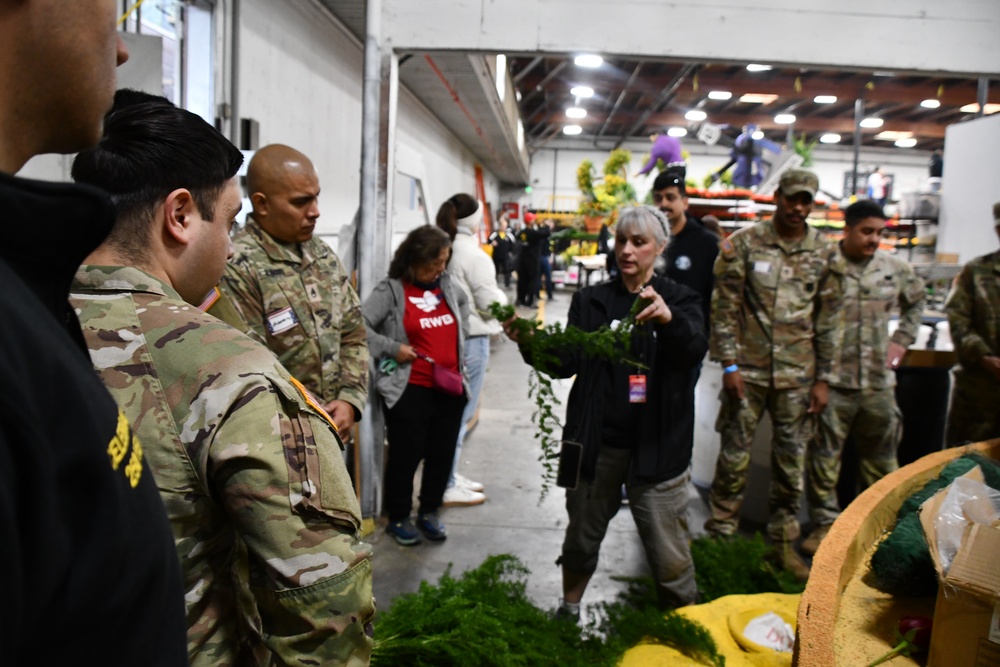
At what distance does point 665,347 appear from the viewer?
276 centimetres

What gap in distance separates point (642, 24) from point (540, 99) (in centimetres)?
1560

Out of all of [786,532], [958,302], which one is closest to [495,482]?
[786,532]

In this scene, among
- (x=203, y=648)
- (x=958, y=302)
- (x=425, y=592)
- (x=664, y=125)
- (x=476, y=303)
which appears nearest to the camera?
(x=203, y=648)

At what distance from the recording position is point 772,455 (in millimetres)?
3955

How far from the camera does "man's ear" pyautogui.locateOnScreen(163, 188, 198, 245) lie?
114 centimetres

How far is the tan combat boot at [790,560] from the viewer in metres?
3.52

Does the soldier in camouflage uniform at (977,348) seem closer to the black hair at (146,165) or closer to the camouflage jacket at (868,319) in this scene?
the camouflage jacket at (868,319)

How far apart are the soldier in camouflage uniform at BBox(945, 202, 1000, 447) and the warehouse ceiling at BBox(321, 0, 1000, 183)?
10.0 ft

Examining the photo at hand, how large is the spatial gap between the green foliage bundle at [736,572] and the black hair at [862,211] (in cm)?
188

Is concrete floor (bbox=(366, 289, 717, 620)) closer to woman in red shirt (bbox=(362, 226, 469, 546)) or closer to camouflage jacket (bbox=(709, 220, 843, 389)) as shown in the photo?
woman in red shirt (bbox=(362, 226, 469, 546))

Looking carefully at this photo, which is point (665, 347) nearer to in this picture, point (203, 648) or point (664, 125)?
point (203, 648)

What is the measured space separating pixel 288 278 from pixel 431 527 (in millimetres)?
1956

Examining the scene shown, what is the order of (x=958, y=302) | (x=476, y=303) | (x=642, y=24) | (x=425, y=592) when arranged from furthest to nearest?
(x=476, y=303)
(x=958, y=302)
(x=642, y=24)
(x=425, y=592)

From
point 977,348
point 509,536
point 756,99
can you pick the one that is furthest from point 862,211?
point 756,99
